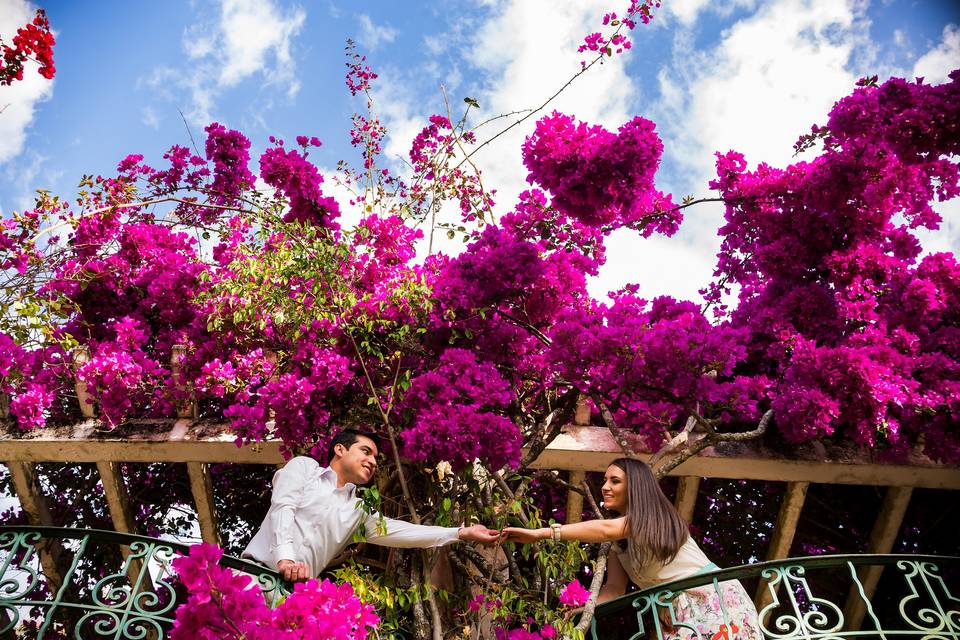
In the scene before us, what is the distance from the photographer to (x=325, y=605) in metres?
2.02

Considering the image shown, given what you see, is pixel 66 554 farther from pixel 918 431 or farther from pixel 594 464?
pixel 918 431

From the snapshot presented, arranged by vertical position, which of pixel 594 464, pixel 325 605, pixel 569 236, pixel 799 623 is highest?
pixel 569 236

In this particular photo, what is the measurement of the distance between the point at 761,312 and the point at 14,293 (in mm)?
4548

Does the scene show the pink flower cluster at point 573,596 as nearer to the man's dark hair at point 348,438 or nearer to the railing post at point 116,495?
the man's dark hair at point 348,438

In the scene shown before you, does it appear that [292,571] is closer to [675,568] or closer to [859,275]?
[675,568]

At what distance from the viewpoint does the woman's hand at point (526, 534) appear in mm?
2812

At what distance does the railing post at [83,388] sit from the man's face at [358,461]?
2.00m

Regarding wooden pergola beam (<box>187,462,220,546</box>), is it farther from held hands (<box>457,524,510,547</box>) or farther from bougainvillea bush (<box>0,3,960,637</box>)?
→ held hands (<box>457,524,510,547</box>)

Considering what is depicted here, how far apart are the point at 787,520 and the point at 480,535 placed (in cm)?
250

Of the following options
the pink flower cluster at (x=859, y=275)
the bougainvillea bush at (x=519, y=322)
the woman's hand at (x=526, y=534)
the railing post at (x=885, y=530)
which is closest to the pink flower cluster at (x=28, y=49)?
the bougainvillea bush at (x=519, y=322)

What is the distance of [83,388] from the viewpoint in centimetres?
427

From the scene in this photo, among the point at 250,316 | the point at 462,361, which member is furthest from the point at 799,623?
the point at 250,316

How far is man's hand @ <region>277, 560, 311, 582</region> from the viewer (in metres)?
2.62

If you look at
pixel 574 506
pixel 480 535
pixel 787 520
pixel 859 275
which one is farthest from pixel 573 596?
pixel 859 275
